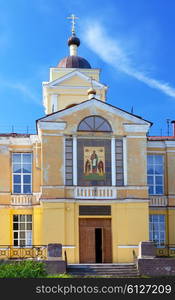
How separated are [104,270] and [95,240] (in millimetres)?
3043

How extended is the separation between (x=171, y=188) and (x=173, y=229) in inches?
85.0

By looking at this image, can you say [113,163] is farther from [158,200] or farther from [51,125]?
[158,200]

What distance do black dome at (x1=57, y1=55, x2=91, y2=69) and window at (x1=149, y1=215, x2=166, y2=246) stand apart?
1214 centimetres

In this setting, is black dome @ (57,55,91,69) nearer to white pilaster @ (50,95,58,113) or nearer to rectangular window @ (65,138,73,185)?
white pilaster @ (50,95,58,113)

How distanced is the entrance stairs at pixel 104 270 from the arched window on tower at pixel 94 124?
6.78 m

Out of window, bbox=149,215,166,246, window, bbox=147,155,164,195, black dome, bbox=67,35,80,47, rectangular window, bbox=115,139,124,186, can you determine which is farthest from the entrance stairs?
black dome, bbox=67,35,80,47

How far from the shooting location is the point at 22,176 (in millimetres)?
35156

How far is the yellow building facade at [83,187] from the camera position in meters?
33.2

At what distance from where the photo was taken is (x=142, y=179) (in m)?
33.9

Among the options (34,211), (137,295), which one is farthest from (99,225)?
(137,295)

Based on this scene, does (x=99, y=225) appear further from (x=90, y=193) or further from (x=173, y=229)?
(x=173, y=229)

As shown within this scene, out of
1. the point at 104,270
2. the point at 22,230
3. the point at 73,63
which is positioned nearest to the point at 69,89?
the point at 73,63

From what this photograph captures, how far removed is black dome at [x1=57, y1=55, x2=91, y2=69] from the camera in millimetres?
43156

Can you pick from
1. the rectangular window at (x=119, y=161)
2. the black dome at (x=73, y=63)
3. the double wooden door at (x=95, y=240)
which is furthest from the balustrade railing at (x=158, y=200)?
the black dome at (x=73, y=63)
